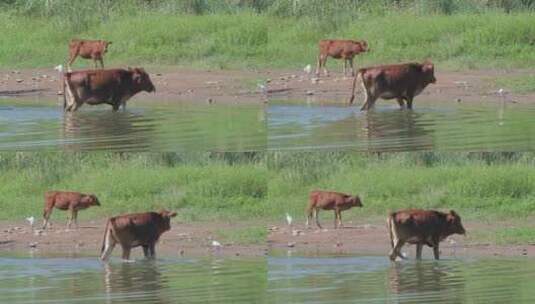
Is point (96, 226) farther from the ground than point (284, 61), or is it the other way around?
point (284, 61)

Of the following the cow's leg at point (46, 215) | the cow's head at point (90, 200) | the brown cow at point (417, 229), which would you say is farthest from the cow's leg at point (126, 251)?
the cow's head at point (90, 200)

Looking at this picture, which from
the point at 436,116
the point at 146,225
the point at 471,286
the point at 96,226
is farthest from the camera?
the point at 96,226

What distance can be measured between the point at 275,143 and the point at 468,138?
6.54 ft

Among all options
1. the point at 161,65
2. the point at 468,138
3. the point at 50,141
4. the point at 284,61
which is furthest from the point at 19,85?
the point at 468,138

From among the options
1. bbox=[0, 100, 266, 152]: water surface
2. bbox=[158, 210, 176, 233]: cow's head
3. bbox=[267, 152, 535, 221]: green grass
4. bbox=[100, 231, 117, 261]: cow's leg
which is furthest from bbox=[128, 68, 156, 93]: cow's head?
bbox=[267, 152, 535, 221]: green grass

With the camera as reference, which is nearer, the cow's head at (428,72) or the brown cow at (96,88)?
the brown cow at (96,88)

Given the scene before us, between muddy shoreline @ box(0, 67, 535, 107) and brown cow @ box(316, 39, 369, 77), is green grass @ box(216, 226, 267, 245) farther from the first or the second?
brown cow @ box(316, 39, 369, 77)

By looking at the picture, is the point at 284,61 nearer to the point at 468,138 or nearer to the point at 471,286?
the point at 468,138

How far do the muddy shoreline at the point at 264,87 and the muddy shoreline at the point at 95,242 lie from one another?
186 centimetres

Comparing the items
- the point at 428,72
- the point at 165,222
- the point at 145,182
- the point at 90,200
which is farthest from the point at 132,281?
the point at 145,182

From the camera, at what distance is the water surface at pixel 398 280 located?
A: 15.6 m

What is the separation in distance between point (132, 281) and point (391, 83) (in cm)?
403

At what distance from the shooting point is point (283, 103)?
20.2 metres

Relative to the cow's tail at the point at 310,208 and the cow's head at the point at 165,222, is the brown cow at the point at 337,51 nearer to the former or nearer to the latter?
the cow's tail at the point at 310,208
